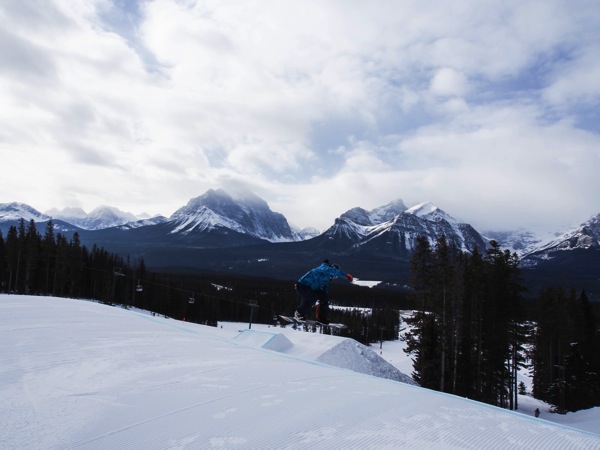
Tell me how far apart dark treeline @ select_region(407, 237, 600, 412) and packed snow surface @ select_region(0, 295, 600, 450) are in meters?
18.5

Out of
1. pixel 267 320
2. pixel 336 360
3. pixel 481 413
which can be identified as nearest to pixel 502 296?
pixel 336 360

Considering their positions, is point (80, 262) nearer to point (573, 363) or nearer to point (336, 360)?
point (336, 360)

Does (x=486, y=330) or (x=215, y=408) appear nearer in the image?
(x=215, y=408)

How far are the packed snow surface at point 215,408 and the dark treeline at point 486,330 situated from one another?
60.9 feet

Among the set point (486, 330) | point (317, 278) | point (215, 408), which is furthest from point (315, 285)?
Result: point (486, 330)

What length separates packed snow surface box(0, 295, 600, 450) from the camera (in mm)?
3322

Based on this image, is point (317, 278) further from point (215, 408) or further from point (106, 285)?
point (106, 285)

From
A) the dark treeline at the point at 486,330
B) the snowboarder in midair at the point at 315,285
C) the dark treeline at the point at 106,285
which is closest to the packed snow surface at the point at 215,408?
the snowboarder in midair at the point at 315,285

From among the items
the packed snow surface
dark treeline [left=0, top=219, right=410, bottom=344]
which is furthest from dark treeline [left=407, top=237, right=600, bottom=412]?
the packed snow surface

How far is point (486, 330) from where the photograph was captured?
89.6 ft

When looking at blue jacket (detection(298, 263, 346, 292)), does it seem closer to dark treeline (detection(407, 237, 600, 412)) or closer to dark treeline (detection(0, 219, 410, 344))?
dark treeline (detection(407, 237, 600, 412))

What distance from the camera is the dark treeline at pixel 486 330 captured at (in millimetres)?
23484

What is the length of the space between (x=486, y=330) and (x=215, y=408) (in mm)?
27684

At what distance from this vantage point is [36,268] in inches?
2234
